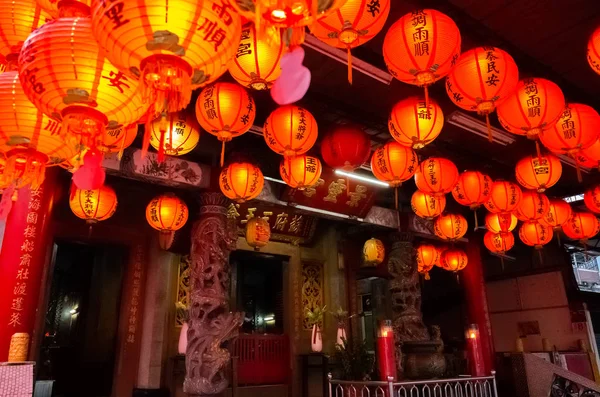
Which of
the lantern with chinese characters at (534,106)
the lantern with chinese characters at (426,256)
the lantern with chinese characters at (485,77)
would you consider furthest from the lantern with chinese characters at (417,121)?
the lantern with chinese characters at (426,256)

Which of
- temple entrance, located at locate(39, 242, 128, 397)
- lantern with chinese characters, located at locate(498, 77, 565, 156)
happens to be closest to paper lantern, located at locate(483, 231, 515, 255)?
lantern with chinese characters, located at locate(498, 77, 565, 156)

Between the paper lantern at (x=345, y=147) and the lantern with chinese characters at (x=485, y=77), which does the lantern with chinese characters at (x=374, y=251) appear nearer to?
the paper lantern at (x=345, y=147)

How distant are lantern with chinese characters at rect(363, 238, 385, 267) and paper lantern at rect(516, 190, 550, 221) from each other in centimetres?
343

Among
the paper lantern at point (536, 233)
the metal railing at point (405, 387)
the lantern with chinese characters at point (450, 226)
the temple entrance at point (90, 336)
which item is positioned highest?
the lantern with chinese characters at point (450, 226)

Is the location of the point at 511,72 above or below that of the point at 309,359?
above

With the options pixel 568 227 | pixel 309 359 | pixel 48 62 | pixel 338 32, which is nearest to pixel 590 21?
pixel 338 32

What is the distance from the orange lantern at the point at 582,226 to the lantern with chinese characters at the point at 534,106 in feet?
15.7

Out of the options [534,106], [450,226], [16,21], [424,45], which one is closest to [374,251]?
[450,226]

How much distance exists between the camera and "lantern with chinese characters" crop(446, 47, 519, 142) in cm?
396

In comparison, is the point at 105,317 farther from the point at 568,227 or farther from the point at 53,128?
the point at 568,227

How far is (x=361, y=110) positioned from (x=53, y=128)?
4.98m

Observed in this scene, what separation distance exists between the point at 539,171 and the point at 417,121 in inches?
89.7

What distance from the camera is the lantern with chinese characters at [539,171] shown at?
575 centimetres

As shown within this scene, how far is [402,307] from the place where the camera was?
8.97m
